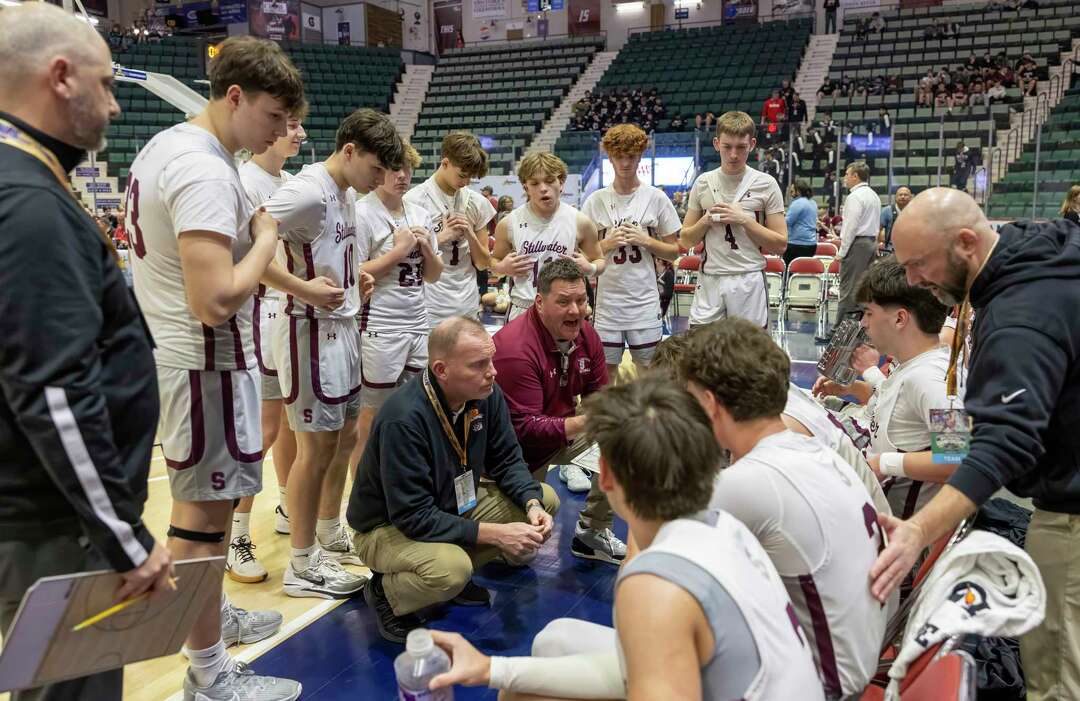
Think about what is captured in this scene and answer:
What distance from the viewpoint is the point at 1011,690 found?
253 centimetres

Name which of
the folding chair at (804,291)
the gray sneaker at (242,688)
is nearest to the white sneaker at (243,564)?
the gray sneaker at (242,688)

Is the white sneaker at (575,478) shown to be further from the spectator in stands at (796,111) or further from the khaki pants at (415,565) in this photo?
the spectator in stands at (796,111)

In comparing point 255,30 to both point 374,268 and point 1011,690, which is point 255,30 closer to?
point 374,268

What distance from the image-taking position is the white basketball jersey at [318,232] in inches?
123

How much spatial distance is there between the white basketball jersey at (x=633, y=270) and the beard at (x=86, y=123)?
342 centimetres

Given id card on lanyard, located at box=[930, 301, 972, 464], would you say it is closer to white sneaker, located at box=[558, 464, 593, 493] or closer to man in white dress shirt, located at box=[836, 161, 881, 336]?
white sneaker, located at box=[558, 464, 593, 493]

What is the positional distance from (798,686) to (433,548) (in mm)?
1729

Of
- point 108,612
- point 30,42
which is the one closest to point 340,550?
point 108,612

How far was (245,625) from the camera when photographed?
3018 millimetres

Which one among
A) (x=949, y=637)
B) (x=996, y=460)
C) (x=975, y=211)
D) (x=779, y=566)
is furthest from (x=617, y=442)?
(x=975, y=211)

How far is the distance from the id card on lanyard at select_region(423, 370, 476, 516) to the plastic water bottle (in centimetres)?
142

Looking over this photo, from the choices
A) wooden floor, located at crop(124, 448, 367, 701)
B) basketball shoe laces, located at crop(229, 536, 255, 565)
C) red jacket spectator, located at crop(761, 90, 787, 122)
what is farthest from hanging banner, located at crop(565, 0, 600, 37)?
basketball shoe laces, located at crop(229, 536, 255, 565)

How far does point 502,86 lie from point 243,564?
22908 millimetres

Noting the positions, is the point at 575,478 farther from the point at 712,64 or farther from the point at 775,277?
the point at 712,64
